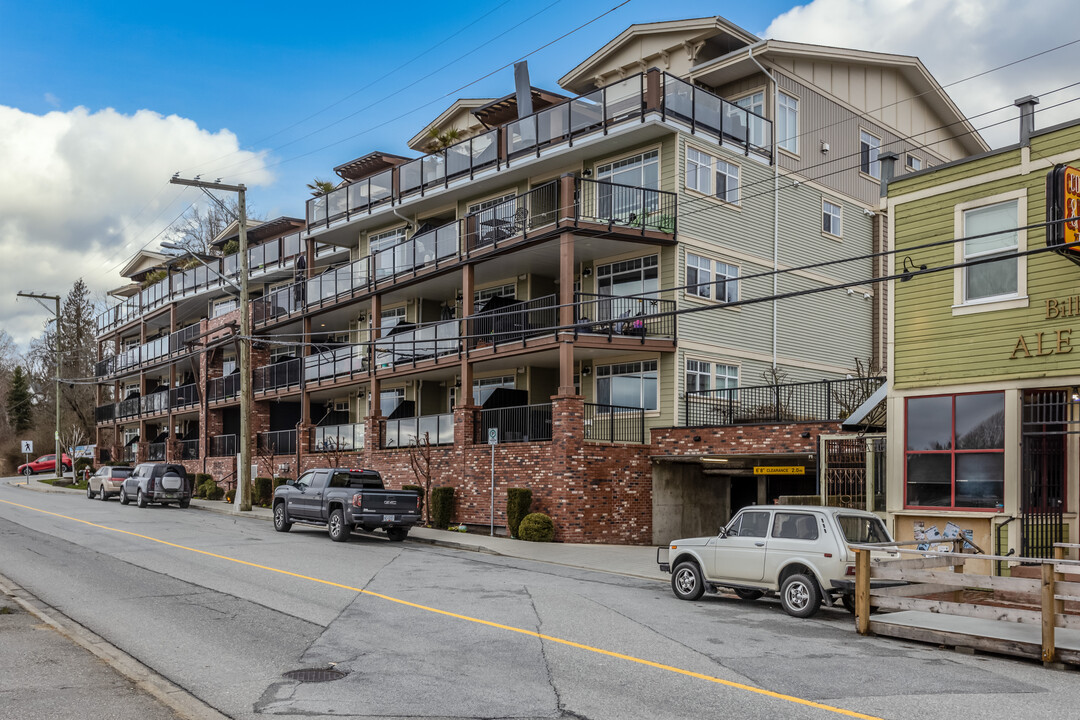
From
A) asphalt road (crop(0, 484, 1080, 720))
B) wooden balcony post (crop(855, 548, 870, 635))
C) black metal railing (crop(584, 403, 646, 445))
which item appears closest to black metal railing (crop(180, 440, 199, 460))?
black metal railing (crop(584, 403, 646, 445))

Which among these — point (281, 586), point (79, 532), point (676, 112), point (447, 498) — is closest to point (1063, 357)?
point (281, 586)

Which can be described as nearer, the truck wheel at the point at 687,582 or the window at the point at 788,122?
the truck wheel at the point at 687,582

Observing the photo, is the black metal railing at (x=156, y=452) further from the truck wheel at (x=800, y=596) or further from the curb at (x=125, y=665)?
the truck wheel at (x=800, y=596)

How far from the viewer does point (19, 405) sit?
310ft

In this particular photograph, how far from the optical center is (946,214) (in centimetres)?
1795

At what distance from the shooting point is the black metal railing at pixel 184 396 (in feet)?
172

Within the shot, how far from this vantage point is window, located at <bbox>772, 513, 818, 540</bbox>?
45.8 feet

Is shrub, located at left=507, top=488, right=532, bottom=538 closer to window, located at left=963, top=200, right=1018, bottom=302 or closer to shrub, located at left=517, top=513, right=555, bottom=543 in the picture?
shrub, located at left=517, top=513, right=555, bottom=543

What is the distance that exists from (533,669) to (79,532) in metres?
19.9

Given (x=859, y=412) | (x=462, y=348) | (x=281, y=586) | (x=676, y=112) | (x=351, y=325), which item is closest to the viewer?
(x=281, y=586)

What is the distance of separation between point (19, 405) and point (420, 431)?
7681 centimetres

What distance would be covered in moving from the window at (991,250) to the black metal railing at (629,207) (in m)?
11.6

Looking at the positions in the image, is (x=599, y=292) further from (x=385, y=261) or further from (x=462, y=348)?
(x=385, y=261)

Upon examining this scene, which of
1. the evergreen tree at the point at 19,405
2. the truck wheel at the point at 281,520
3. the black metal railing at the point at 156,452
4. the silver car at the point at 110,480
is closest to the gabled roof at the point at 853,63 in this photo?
the truck wheel at the point at 281,520
